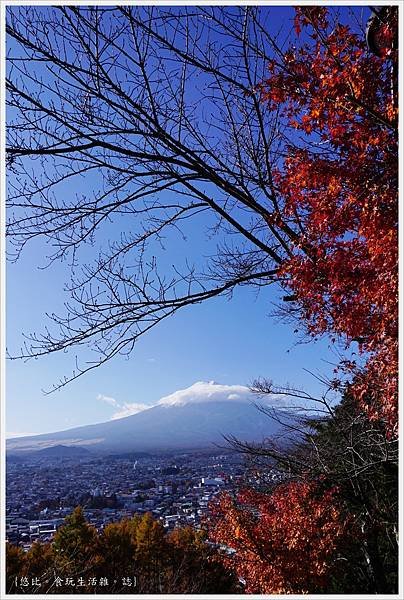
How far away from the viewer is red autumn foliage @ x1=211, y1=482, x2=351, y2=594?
8.13 meters

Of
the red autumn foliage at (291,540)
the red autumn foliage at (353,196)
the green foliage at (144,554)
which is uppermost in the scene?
the red autumn foliage at (353,196)

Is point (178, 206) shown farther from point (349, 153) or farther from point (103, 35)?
point (349, 153)

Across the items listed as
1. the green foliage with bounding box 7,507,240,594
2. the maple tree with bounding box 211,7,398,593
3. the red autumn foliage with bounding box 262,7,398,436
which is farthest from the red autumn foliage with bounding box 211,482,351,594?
the red autumn foliage with bounding box 262,7,398,436

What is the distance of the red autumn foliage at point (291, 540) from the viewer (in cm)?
813

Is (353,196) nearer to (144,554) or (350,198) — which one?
(350,198)

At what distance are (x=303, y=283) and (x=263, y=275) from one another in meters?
1.67

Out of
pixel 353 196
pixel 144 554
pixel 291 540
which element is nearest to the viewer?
pixel 353 196

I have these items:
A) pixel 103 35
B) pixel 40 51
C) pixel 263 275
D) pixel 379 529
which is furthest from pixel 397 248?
pixel 379 529

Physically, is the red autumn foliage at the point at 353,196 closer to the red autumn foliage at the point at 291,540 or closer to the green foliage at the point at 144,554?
the red autumn foliage at the point at 291,540

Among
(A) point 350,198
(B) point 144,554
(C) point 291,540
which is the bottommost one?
(B) point 144,554

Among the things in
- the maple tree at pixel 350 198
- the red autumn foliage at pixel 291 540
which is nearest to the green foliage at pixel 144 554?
the red autumn foliage at pixel 291 540

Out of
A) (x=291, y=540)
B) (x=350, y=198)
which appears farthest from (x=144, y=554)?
(x=350, y=198)

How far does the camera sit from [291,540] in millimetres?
8188

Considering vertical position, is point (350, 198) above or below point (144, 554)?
above
